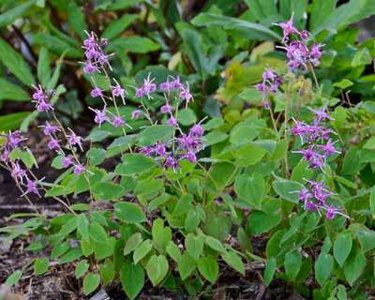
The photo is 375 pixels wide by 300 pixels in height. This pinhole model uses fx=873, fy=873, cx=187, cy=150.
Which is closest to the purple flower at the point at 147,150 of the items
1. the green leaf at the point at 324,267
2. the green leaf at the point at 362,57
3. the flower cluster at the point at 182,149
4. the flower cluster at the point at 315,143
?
the flower cluster at the point at 182,149

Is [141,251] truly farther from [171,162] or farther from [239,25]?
[239,25]

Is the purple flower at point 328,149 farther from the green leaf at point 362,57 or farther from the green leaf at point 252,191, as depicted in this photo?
the green leaf at point 362,57

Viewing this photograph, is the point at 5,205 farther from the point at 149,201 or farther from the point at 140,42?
the point at 149,201

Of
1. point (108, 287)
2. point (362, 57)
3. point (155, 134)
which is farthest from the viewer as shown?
point (362, 57)

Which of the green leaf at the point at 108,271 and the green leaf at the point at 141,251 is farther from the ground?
the green leaf at the point at 141,251

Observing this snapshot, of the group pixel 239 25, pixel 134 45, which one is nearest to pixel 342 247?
pixel 239 25

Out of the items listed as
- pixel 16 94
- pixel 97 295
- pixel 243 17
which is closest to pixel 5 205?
pixel 16 94
